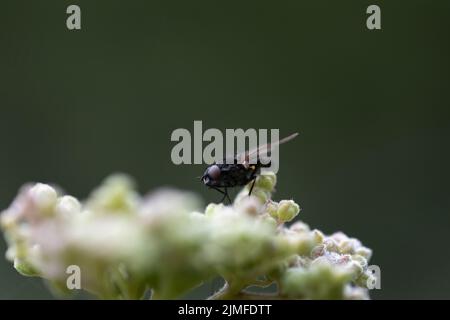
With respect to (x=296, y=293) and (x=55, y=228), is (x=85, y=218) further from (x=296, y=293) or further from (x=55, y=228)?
(x=296, y=293)

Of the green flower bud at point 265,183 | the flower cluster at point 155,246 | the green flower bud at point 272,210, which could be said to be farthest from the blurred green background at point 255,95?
the flower cluster at point 155,246

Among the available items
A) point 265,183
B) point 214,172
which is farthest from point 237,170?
point 265,183

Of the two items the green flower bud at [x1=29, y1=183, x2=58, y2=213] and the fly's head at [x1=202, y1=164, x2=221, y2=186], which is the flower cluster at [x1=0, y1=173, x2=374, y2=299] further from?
the fly's head at [x1=202, y1=164, x2=221, y2=186]

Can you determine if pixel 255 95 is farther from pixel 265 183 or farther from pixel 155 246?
pixel 155 246

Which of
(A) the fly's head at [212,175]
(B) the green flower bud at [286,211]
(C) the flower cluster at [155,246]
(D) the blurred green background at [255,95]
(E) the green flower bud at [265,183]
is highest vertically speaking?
(D) the blurred green background at [255,95]

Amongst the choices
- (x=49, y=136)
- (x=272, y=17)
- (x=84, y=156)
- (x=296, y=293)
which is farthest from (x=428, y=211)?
(x=296, y=293)

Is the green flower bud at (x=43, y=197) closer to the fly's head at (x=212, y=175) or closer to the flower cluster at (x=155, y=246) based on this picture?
the flower cluster at (x=155, y=246)
